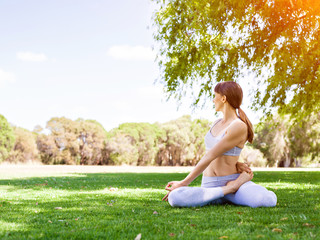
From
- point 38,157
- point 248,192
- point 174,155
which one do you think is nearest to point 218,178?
point 248,192

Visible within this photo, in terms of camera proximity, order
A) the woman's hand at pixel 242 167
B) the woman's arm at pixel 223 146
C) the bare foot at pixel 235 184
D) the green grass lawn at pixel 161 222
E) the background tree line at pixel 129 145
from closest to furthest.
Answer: the green grass lawn at pixel 161 222 → the woman's arm at pixel 223 146 → the bare foot at pixel 235 184 → the woman's hand at pixel 242 167 → the background tree line at pixel 129 145

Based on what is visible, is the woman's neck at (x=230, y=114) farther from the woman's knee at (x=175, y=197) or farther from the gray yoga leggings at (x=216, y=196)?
the woman's knee at (x=175, y=197)

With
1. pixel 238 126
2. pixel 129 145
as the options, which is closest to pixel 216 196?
pixel 238 126

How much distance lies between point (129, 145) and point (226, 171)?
62.0 meters

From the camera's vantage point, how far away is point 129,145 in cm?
6625

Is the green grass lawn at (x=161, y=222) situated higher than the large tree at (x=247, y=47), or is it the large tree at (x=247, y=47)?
the large tree at (x=247, y=47)

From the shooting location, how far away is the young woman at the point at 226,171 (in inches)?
181

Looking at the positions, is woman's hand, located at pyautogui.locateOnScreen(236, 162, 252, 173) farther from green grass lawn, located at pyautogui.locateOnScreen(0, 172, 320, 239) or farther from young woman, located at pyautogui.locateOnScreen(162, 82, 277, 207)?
green grass lawn, located at pyautogui.locateOnScreen(0, 172, 320, 239)

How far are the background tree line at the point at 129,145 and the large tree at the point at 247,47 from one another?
31104 millimetres

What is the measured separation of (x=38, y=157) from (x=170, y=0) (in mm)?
50620

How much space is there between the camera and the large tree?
11125mm

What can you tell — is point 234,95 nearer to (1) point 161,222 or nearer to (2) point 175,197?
(2) point 175,197

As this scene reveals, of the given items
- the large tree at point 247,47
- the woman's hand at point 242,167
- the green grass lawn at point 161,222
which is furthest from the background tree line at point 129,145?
the green grass lawn at point 161,222

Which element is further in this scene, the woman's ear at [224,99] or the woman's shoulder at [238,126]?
the woman's ear at [224,99]
